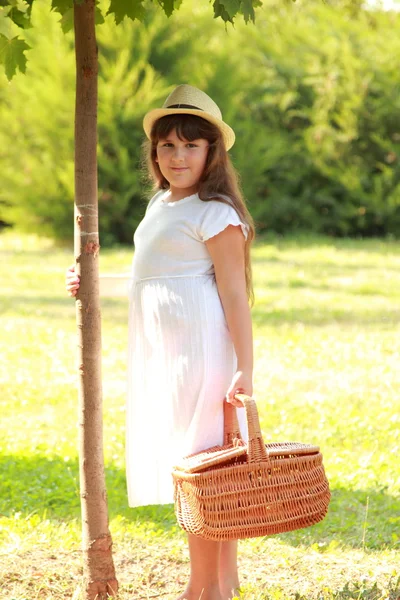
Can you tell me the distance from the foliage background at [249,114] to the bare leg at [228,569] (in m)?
11.8

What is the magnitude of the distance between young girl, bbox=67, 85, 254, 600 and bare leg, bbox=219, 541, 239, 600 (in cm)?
1

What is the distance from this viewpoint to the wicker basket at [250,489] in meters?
2.48

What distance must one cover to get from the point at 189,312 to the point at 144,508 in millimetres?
1484

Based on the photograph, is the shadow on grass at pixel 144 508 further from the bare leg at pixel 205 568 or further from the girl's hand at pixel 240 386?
the girl's hand at pixel 240 386

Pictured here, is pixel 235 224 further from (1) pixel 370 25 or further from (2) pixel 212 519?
(1) pixel 370 25

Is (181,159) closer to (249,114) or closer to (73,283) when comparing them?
(73,283)

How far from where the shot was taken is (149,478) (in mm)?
2891

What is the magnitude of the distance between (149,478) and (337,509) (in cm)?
146

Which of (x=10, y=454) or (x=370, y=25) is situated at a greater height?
(x=370, y=25)

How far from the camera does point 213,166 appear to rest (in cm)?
291

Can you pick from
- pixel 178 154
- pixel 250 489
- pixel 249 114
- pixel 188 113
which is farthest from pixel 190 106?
pixel 249 114

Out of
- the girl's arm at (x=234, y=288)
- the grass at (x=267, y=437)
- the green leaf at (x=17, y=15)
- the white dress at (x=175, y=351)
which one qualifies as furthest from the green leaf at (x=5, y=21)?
the grass at (x=267, y=437)

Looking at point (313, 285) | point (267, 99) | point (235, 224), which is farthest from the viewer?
point (267, 99)

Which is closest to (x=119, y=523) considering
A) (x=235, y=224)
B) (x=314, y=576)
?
(x=314, y=576)
